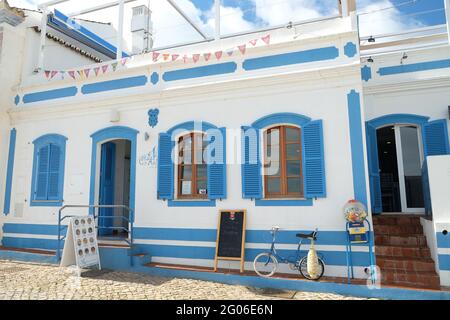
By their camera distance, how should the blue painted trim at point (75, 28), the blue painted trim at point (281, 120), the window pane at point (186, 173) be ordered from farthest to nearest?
the blue painted trim at point (75, 28) → the window pane at point (186, 173) → the blue painted trim at point (281, 120)

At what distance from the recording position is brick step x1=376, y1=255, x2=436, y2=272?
5.90m

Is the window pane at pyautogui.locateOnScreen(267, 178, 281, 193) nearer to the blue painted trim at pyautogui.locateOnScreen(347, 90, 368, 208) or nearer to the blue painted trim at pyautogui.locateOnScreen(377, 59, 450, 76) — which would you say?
the blue painted trim at pyautogui.locateOnScreen(347, 90, 368, 208)

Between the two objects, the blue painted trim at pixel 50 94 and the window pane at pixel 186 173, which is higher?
the blue painted trim at pixel 50 94

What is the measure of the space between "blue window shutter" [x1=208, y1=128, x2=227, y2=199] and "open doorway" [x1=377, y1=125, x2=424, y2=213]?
419 centimetres

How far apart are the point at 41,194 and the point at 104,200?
1620mm

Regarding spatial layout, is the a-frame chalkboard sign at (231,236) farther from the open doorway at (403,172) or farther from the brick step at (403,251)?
the open doorway at (403,172)

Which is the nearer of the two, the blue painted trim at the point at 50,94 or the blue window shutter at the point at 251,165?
the blue window shutter at the point at 251,165

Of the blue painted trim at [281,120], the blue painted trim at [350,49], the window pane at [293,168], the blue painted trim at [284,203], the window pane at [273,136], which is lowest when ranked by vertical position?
the blue painted trim at [284,203]

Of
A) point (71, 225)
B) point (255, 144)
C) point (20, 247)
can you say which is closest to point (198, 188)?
point (255, 144)

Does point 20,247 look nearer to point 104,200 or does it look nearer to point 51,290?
point 104,200

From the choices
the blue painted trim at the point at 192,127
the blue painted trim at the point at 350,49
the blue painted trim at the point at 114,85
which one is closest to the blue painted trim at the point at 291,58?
the blue painted trim at the point at 350,49

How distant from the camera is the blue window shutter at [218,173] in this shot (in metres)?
6.99

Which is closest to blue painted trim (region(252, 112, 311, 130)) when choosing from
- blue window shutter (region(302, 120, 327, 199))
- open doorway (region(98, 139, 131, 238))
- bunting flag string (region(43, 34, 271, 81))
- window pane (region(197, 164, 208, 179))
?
blue window shutter (region(302, 120, 327, 199))

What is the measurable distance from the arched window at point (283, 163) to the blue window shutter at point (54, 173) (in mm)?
5151
